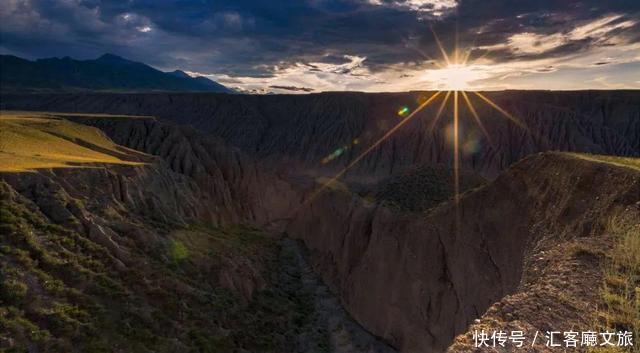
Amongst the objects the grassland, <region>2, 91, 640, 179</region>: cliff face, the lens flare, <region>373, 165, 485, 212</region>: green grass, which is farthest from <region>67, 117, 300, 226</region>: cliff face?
the lens flare

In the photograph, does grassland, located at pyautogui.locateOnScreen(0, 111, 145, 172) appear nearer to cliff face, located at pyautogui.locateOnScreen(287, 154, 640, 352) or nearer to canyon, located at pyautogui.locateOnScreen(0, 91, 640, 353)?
canyon, located at pyautogui.locateOnScreen(0, 91, 640, 353)

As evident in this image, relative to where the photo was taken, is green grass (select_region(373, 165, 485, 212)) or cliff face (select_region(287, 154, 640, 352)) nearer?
cliff face (select_region(287, 154, 640, 352))

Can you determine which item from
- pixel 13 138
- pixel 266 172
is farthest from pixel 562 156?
pixel 266 172

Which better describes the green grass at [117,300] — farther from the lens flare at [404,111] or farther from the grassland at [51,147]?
the lens flare at [404,111]

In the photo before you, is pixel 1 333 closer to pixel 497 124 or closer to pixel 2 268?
pixel 2 268

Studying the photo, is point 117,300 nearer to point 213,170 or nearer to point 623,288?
point 623,288

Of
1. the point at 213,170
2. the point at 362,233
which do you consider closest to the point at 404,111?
Result: the point at 213,170
